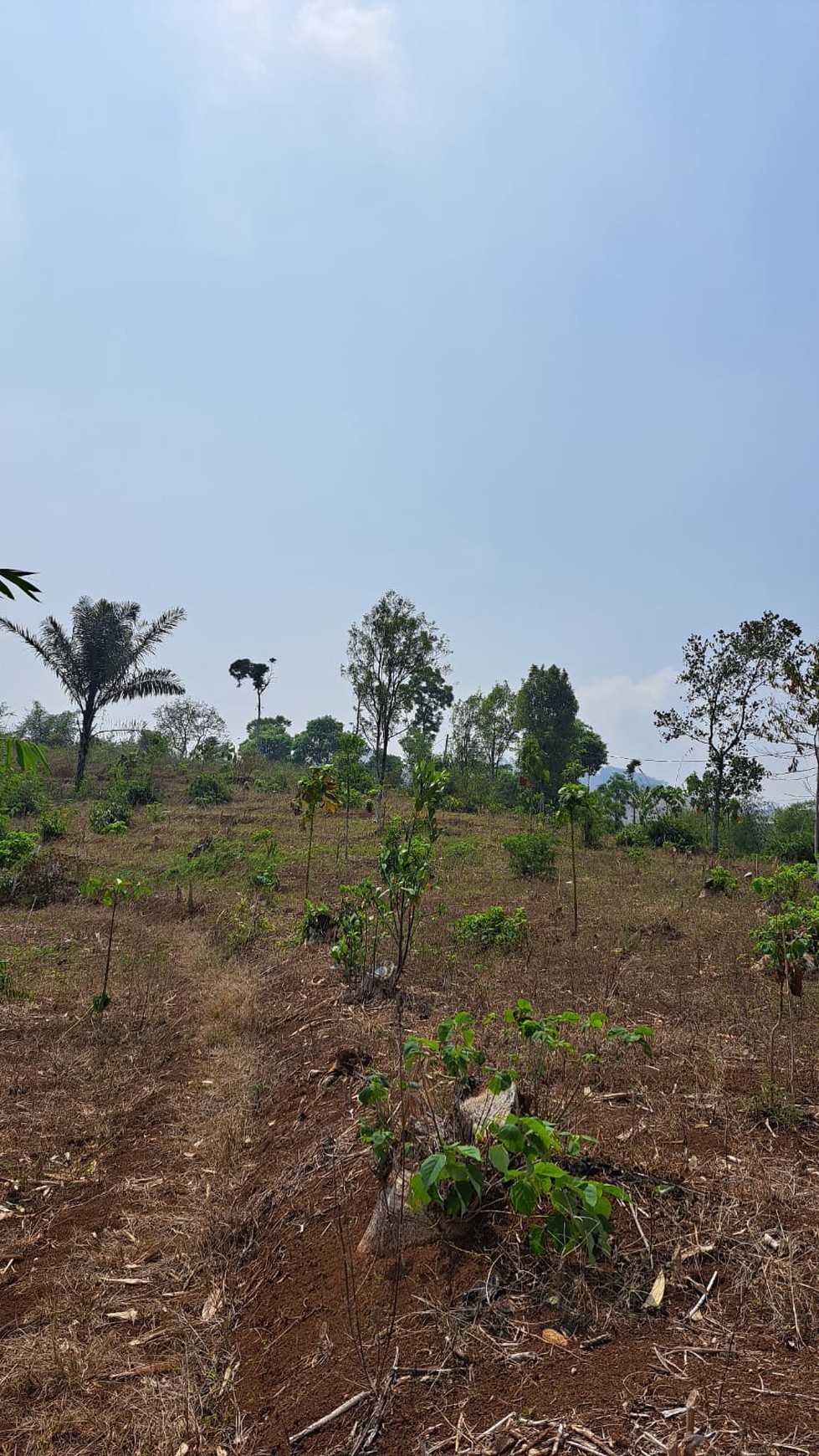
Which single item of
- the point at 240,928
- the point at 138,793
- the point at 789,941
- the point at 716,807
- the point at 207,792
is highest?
the point at 716,807

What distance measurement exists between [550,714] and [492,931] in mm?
26961

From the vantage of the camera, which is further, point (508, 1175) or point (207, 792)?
point (207, 792)

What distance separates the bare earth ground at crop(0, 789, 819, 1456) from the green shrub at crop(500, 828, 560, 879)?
613cm

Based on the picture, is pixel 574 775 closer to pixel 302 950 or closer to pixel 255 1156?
pixel 302 950

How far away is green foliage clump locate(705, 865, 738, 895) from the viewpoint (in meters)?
11.7

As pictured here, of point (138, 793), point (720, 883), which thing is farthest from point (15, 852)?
point (720, 883)

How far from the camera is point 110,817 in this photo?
63.3 feet

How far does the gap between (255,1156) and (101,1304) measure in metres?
1.15

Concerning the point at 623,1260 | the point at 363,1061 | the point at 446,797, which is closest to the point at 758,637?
the point at 446,797

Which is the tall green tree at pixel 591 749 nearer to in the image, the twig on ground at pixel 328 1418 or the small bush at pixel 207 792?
the small bush at pixel 207 792

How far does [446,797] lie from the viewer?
82.7 feet

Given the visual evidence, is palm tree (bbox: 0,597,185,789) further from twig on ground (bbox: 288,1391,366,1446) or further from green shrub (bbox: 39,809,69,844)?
twig on ground (bbox: 288,1391,366,1446)

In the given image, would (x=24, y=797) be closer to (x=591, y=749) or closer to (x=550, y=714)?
(x=550, y=714)

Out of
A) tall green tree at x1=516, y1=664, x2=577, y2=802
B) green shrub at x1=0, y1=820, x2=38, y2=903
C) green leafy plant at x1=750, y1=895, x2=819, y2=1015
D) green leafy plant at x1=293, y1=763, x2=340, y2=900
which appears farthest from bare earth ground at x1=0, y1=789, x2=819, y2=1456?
tall green tree at x1=516, y1=664, x2=577, y2=802
